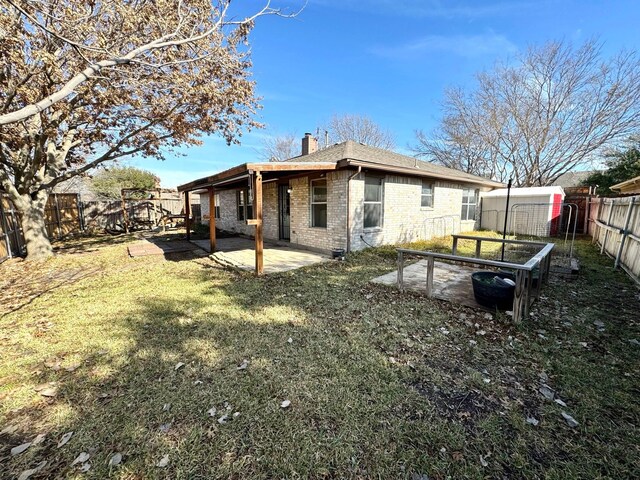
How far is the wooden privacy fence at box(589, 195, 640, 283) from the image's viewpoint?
601cm

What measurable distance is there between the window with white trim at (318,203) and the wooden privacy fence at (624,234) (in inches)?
287

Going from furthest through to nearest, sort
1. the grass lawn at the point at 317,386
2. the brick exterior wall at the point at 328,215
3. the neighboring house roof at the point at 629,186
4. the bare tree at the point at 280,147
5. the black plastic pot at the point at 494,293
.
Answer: the bare tree at the point at 280,147 < the neighboring house roof at the point at 629,186 < the brick exterior wall at the point at 328,215 < the black plastic pot at the point at 494,293 < the grass lawn at the point at 317,386

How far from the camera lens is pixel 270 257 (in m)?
8.23

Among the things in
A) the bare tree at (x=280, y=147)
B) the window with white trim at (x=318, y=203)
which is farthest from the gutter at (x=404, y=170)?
the bare tree at (x=280, y=147)

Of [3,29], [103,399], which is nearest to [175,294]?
[103,399]

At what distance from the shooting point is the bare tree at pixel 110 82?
5566mm

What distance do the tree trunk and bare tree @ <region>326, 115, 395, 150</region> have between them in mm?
22705

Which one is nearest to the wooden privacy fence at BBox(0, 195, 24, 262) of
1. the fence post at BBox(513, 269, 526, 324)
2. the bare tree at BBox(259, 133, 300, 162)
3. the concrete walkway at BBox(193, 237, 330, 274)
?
the concrete walkway at BBox(193, 237, 330, 274)

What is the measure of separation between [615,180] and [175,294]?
75.2ft

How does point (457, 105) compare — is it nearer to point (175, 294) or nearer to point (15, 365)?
point (175, 294)

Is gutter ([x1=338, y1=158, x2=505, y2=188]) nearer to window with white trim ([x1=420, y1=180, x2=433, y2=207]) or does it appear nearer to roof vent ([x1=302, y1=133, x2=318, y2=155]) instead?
window with white trim ([x1=420, y1=180, x2=433, y2=207])

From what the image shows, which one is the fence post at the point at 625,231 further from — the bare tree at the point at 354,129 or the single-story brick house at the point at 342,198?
the bare tree at the point at 354,129

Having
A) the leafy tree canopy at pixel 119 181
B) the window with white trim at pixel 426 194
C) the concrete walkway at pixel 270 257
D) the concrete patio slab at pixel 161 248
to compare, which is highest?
the leafy tree canopy at pixel 119 181

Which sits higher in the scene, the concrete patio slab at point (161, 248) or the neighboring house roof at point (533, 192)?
the neighboring house roof at point (533, 192)
